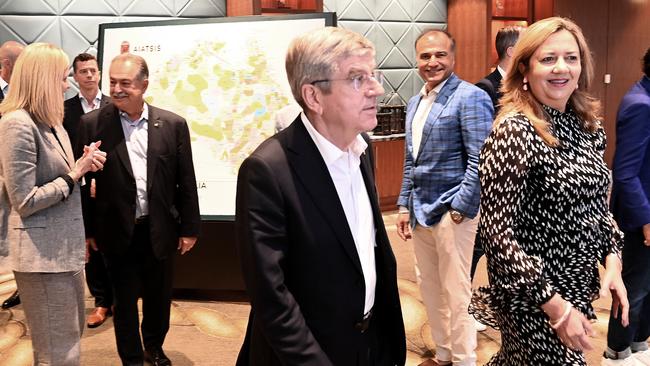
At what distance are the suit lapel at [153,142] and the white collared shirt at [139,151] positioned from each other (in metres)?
0.03

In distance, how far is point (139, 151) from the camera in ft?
10.1

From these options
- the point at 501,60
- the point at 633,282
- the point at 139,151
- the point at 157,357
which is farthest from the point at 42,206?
the point at 501,60

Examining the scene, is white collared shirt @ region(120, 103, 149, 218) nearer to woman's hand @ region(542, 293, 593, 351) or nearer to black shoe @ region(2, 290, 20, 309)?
black shoe @ region(2, 290, 20, 309)

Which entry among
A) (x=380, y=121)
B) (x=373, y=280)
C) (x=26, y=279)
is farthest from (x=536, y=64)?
(x=380, y=121)

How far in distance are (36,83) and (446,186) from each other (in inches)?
73.5

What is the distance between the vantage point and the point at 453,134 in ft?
9.41

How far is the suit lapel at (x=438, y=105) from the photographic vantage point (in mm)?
2900

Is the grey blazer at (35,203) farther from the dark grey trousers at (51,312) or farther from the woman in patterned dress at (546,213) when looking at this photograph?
the woman in patterned dress at (546,213)

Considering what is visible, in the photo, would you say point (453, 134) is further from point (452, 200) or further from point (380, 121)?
point (380, 121)

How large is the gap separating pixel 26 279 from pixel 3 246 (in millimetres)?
163

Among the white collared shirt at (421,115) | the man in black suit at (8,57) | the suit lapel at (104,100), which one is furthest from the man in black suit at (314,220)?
the man in black suit at (8,57)

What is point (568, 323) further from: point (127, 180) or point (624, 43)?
point (624, 43)

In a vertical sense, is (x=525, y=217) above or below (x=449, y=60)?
below

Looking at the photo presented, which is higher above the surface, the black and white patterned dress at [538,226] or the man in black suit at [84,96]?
the man in black suit at [84,96]
